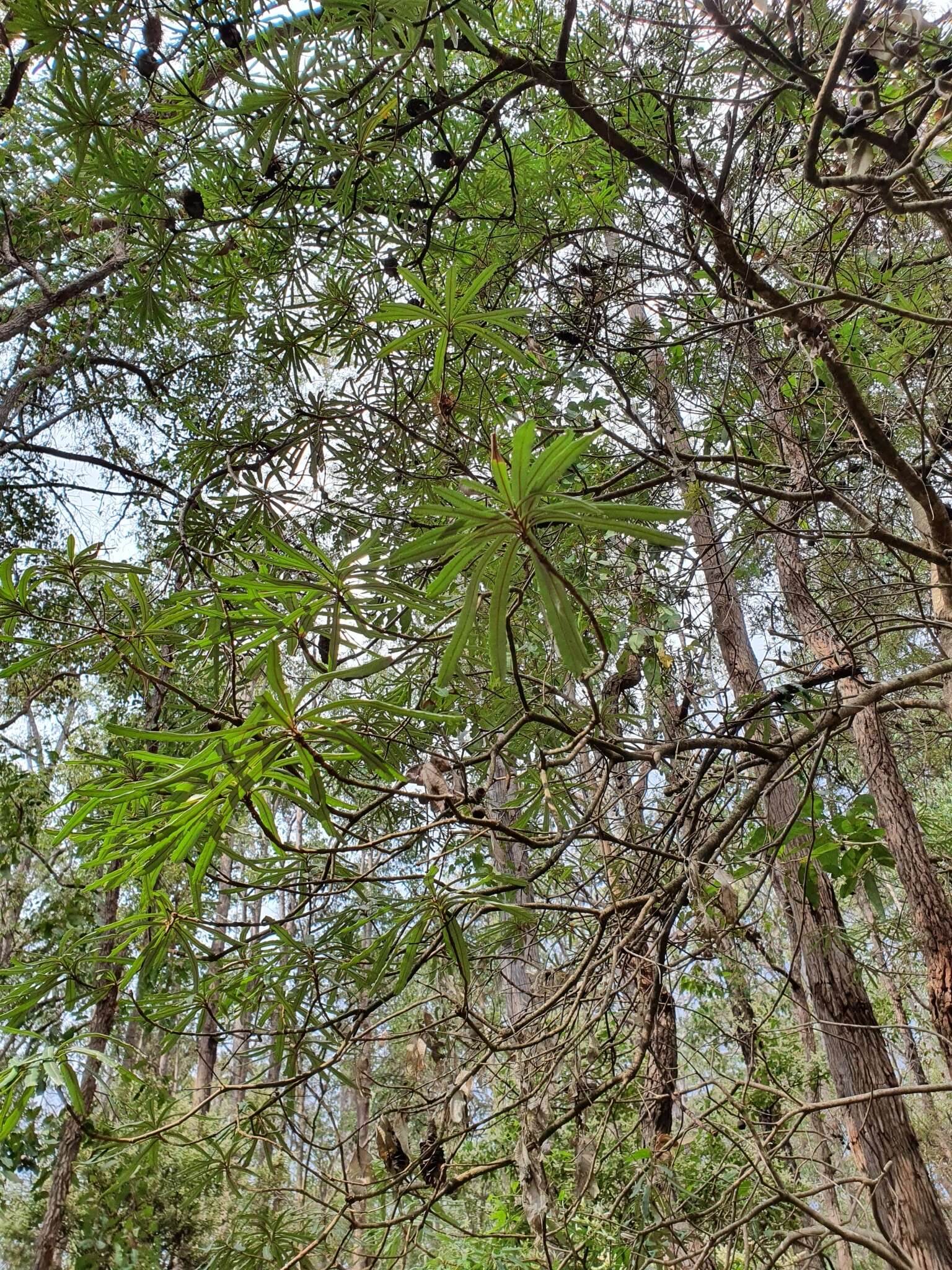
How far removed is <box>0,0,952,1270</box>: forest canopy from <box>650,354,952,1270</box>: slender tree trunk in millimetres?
20

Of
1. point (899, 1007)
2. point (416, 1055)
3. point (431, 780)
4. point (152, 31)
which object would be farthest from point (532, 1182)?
point (152, 31)

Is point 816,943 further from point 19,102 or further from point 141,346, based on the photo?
point 19,102

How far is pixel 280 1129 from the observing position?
139 cm

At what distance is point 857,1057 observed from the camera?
7.63ft

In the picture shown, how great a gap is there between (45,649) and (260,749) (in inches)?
18.8

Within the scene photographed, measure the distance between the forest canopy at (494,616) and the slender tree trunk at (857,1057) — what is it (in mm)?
20

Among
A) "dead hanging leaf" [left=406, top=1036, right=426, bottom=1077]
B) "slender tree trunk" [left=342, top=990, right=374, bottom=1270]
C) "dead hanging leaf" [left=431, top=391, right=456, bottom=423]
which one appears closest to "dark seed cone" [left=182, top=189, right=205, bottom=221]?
"dead hanging leaf" [left=431, top=391, right=456, bottom=423]

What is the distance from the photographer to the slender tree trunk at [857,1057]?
206cm

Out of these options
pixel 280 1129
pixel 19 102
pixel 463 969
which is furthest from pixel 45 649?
pixel 19 102

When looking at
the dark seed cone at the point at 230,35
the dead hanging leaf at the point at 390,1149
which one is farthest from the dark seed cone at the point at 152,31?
the dead hanging leaf at the point at 390,1149

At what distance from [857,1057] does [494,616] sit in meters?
2.43

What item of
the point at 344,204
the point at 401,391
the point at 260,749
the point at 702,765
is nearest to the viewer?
the point at 260,749

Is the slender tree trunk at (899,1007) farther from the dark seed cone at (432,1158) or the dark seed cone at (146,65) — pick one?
the dark seed cone at (146,65)

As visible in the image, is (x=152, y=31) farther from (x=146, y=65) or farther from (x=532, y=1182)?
(x=532, y=1182)
